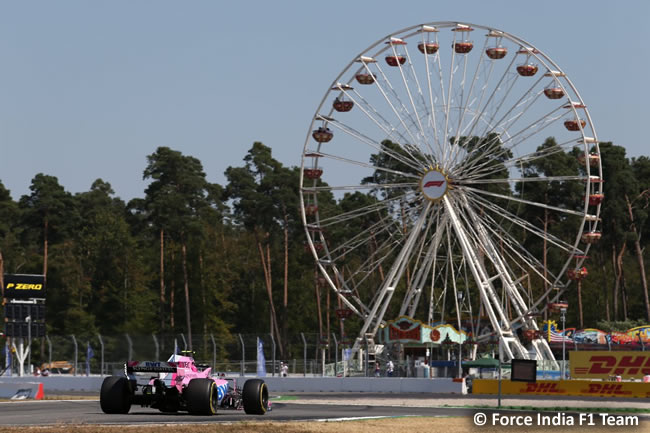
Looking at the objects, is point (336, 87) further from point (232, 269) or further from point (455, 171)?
point (232, 269)

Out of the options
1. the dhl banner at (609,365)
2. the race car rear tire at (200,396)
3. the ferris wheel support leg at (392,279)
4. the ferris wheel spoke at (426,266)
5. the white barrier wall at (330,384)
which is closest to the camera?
the race car rear tire at (200,396)

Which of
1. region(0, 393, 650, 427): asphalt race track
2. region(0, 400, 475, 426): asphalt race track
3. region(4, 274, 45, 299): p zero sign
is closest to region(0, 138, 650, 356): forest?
region(4, 274, 45, 299): p zero sign

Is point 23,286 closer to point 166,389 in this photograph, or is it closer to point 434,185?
point 434,185

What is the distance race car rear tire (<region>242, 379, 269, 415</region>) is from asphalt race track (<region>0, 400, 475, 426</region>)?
18 cm

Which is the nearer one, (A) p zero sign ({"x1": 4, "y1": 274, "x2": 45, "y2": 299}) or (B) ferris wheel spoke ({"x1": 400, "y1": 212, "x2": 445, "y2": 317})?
(B) ferris wheel spoke ({"x1": 400, "y1": 212, "x2": 445, "y2": 317})

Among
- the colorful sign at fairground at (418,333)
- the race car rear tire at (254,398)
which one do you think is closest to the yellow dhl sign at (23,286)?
the colorful sign at fairground at (418,333)

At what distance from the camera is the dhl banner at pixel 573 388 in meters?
45.3

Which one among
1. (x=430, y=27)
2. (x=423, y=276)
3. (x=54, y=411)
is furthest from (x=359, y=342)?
(x=54, y=411)

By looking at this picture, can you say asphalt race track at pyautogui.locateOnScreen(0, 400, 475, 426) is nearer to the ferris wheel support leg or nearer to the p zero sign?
the ferris wheel support leg

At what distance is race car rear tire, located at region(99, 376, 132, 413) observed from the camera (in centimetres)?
2655

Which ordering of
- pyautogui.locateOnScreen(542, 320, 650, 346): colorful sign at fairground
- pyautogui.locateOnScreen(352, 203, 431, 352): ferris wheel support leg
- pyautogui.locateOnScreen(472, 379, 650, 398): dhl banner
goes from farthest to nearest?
pyautogui.locateOnScreen(542, 320, 650, 346): colorful sign at fairground
pyautogui.locateOnScreen(352, 203, 431, 352): ferris wheel support leg
pyautogui.locateOnScreen(472, 379, 650, 398): dhl banner

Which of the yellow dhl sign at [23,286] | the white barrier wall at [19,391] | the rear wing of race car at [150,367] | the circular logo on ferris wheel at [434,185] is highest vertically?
the circular logo on ferris wheel at [434,185]

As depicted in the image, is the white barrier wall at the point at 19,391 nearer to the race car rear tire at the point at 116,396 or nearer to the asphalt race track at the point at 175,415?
the asphalt race track at the point at 175,415

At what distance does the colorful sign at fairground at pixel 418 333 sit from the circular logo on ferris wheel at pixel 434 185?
25.5 ft
